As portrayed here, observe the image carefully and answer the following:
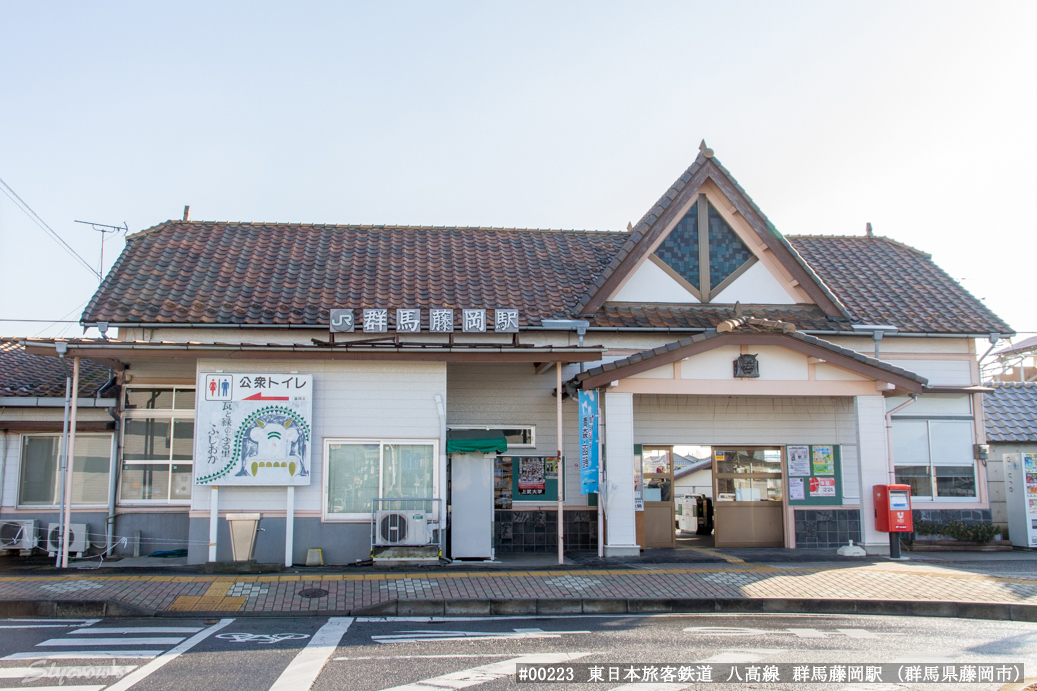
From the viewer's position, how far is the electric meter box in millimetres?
13562

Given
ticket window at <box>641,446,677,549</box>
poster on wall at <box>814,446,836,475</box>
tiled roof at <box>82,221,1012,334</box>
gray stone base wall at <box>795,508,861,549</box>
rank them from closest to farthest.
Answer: tiled roof at <box>82,221,1012,334</box> → gray stone base wall at <box>795,508,861,549</box> → ticket window at <box>641,446,677,549</box> → poster on wall at <box>814,446,836,475</box>

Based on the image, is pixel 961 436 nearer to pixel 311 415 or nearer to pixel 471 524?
pixel 471 524

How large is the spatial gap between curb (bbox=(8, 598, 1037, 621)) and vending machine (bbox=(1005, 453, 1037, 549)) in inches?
257

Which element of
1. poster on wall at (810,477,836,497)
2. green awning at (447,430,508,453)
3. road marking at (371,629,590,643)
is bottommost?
road marking at (371,629,590,643)

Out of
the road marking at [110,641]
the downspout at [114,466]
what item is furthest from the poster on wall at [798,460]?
the downspout at [114,466]

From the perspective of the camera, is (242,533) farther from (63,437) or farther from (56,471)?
(56,471)

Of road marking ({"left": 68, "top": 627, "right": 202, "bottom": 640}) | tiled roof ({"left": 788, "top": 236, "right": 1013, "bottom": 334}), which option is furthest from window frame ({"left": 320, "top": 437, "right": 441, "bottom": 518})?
tiled roof ({"left": 788, "top": 236, "right": 1013, "bottom": 334})

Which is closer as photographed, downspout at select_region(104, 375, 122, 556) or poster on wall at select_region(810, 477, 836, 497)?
downspout at select_region(104, 375, 122, 556)

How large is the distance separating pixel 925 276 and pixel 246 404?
49.9ft

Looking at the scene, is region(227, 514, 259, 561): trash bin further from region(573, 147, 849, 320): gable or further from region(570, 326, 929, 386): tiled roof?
region(573, 147, 849, 320): gable

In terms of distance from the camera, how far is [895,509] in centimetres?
1358

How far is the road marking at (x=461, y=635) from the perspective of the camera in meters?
8.39

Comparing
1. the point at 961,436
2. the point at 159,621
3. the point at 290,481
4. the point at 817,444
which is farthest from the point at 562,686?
the point at 961,436

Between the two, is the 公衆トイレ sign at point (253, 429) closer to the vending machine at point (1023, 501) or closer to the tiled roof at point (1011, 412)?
the vending machine at point (1023, 501)
